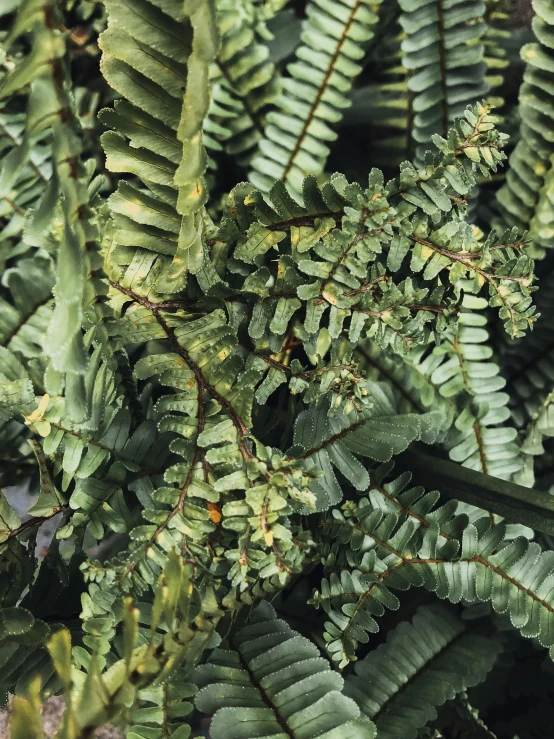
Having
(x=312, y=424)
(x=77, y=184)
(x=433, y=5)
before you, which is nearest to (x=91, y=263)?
(x=77, y=184)

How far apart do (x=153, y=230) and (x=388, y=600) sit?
444 millimetres

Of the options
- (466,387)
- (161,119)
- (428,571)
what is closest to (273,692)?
(428,571)

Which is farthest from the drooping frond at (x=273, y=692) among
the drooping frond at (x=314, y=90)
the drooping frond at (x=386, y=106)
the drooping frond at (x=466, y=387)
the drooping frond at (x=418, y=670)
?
the drooping frond at (x=386, y=106)

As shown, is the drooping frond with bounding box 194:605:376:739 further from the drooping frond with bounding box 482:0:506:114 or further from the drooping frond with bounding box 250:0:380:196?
the drooping frond with bounding box 482:0:506:114

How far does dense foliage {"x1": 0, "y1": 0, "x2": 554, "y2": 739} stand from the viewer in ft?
1.41

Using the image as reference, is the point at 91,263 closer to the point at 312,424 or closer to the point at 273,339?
the point at 273,339

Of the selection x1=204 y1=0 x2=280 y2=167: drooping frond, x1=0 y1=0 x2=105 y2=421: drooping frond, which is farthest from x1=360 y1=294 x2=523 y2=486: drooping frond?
x1=0 y1=0 x2=105 y2=421: drooping frond

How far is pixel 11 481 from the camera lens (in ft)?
2.69

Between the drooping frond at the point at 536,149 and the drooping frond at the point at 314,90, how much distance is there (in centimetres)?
20

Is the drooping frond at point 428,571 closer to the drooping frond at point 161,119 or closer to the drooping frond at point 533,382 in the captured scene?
the drooping frond at point 533,382

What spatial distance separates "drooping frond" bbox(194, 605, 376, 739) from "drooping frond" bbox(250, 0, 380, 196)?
0.56 meters

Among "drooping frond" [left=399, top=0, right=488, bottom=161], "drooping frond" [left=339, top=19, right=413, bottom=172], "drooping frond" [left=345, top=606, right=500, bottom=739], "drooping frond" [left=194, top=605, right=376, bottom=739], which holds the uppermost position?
"drooping frond" [left=399, top=0, right=488, bottom=161]

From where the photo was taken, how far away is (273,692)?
2.05ft

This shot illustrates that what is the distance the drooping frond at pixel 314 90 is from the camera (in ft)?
2.61
